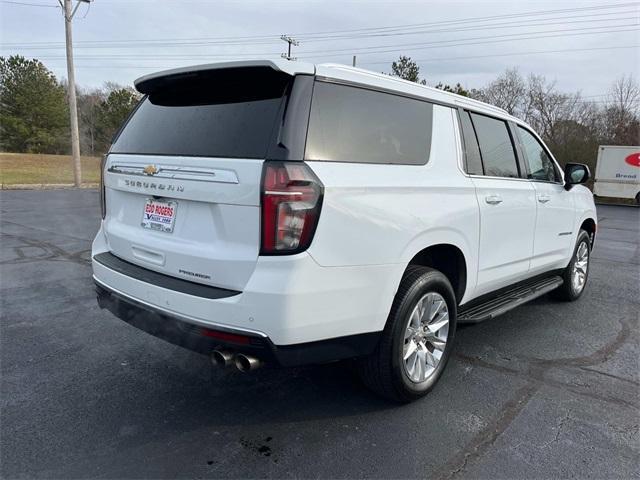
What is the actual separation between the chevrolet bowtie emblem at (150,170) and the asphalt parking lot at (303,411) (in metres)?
1.41

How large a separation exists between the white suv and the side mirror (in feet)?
5.62

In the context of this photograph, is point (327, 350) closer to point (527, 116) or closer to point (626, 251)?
point (626, 251)

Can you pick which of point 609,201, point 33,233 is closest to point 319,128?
point 33,233

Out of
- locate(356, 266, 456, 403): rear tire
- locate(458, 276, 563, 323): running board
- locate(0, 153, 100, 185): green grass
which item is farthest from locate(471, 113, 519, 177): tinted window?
locate(0, 153, 100, 185): green grass

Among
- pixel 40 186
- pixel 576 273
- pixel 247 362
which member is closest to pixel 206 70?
pixel 247 362

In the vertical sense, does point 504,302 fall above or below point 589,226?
below

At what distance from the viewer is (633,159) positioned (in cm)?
2219

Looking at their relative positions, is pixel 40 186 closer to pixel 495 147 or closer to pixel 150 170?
pixel 150 170

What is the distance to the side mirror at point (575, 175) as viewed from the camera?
477 cm

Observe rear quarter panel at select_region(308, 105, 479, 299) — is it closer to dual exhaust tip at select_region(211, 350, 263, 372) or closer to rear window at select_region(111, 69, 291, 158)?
rear window at select_region(111, 69, 291, 158)

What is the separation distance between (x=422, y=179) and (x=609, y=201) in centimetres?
2512

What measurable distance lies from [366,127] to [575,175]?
121 inches

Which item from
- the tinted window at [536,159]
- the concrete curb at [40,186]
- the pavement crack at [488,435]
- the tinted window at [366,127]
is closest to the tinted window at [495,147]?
the tinted window at [536,159]

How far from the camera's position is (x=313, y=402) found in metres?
3.06
